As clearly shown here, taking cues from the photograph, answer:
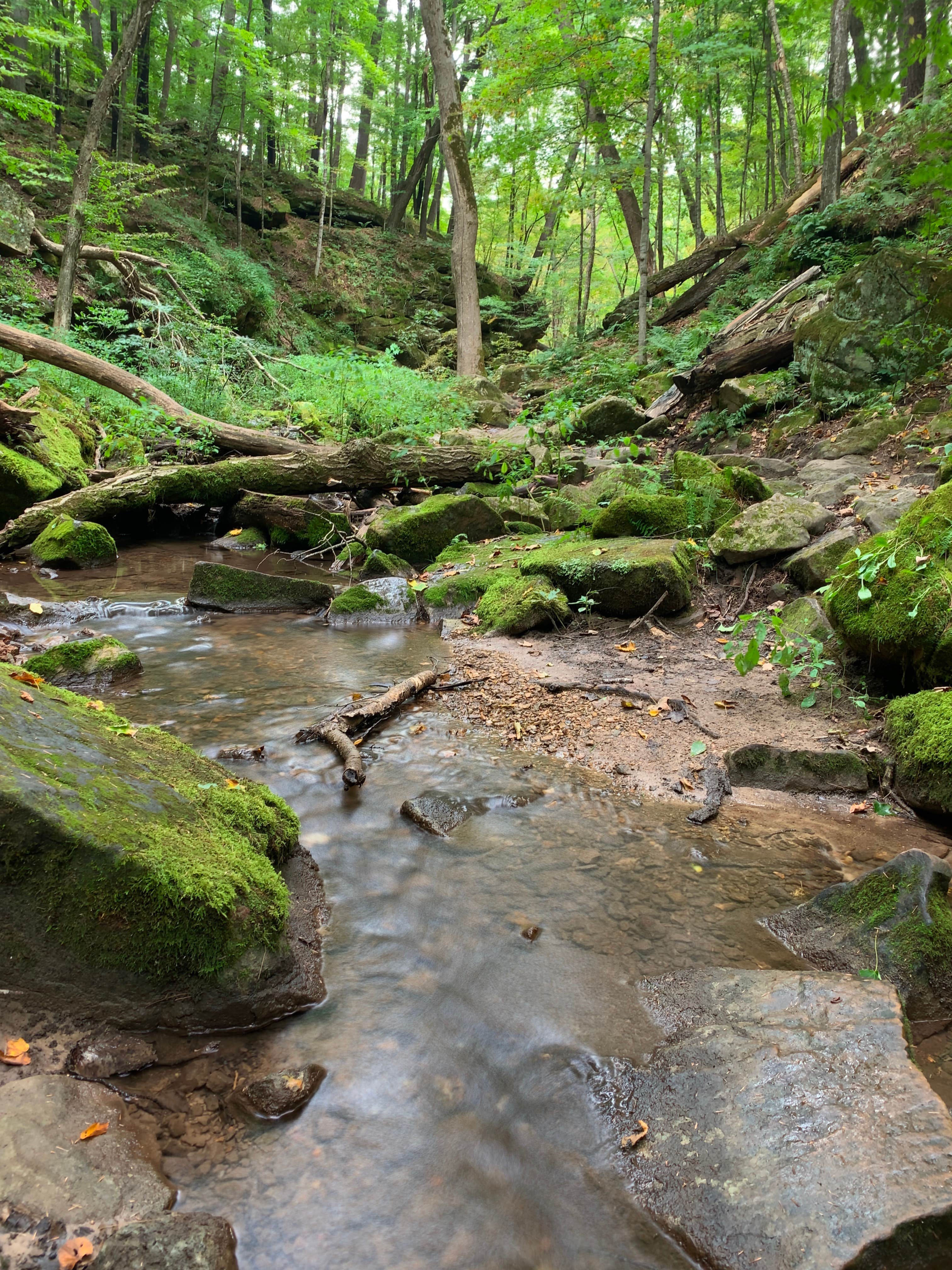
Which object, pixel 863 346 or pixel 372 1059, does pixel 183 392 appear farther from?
pixel 372 1059

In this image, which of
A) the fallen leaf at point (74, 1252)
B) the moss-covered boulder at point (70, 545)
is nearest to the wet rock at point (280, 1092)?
the fallen leaf at point (74, 1252)

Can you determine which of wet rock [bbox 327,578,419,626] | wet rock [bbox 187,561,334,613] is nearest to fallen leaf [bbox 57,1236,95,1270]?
wet rock [bbox 327,578,419,626]

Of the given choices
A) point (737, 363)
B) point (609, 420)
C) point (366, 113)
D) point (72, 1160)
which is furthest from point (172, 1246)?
point (366, 113)

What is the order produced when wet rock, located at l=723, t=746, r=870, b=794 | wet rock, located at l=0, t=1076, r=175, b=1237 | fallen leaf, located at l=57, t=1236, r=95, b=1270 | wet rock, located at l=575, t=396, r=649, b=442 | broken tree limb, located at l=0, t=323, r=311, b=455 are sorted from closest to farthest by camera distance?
fallen leaf, located at l=57, t=1236, r=95, b=1270, wet rock, located at l=0, t=1076, r=175, b=1237, wet rock, located at l=723, t=746, r=870, b=794, broken tree limb, located at l=0, t=323, r=311, b=455, wet rock, located at l=575, t=396, r=649, b=442

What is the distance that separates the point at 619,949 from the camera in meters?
2.82

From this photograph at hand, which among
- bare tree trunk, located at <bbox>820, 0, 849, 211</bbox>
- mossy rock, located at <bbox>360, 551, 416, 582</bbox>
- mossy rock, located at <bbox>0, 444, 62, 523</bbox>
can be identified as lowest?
mossy rock, located at <bbox>360, 551, 416, 582</bbox>

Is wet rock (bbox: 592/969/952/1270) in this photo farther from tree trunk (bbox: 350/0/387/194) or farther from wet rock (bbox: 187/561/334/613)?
tree trunk (bbox: 350/0/387/194)

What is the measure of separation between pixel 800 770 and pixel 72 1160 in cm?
376

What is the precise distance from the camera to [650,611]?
649cm

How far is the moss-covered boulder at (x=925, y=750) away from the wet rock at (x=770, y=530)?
2.93m

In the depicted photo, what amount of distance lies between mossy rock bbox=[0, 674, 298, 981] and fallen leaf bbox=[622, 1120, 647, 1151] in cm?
130

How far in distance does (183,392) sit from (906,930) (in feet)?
44.4

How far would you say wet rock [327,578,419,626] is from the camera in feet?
24.6

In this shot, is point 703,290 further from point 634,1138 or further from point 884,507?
point 634,1138
